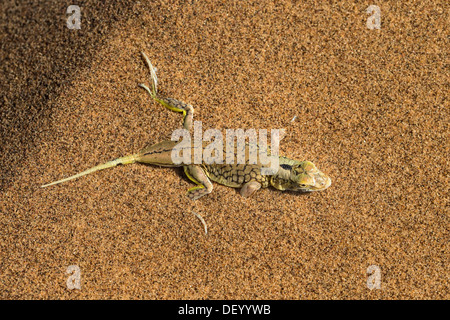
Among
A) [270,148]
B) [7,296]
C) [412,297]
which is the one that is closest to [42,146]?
[7,296]
